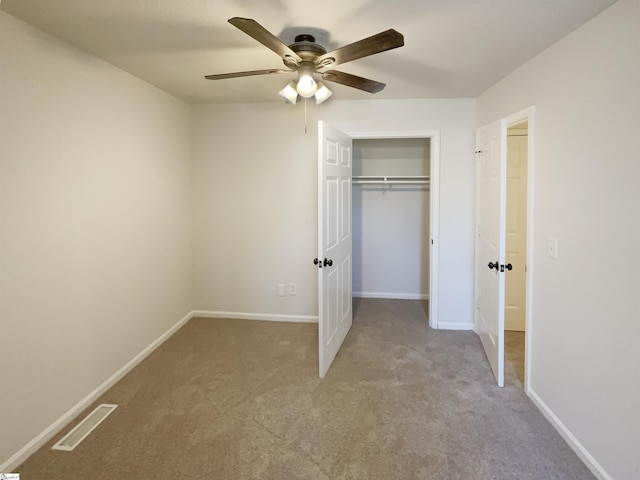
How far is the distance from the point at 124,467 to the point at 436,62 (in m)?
3.11

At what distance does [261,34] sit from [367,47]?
49 cm

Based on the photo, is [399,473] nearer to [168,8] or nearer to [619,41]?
[619,41]

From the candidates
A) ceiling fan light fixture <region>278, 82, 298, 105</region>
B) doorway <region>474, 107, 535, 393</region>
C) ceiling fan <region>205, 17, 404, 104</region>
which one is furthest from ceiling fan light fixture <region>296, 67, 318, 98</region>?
doorway <region>474, 107, 535, 393</region>

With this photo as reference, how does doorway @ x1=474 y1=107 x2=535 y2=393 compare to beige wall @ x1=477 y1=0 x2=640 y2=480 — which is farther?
doorway @ x1=474 y1=107 x2=535 y2=393

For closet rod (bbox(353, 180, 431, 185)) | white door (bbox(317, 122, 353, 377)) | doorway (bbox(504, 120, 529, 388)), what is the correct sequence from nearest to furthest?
white door (bbox(317, 122, 353, 377)) → doorway (bbox(504, 120, 529, 388)) → closet rod (bbox(353, 180, 431, 185))

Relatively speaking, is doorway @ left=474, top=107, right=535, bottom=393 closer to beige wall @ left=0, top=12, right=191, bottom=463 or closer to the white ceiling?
the white ceiling

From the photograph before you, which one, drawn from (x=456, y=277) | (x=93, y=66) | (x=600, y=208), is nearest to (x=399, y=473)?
(x=600, y=208)

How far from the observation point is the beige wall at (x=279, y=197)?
144 inches

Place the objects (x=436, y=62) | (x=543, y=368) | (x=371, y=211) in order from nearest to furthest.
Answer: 1. (x=543, y=368)
2. (x=436, y=62)
3. (x=371, y=211)

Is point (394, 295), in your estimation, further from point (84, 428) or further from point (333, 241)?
point (84, 428)

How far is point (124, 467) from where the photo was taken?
1904 millimetres

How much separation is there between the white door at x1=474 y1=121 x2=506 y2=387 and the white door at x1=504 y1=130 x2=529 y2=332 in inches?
13.7

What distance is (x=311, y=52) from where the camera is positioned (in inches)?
81.3

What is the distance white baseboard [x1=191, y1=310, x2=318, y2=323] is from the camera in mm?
4033
